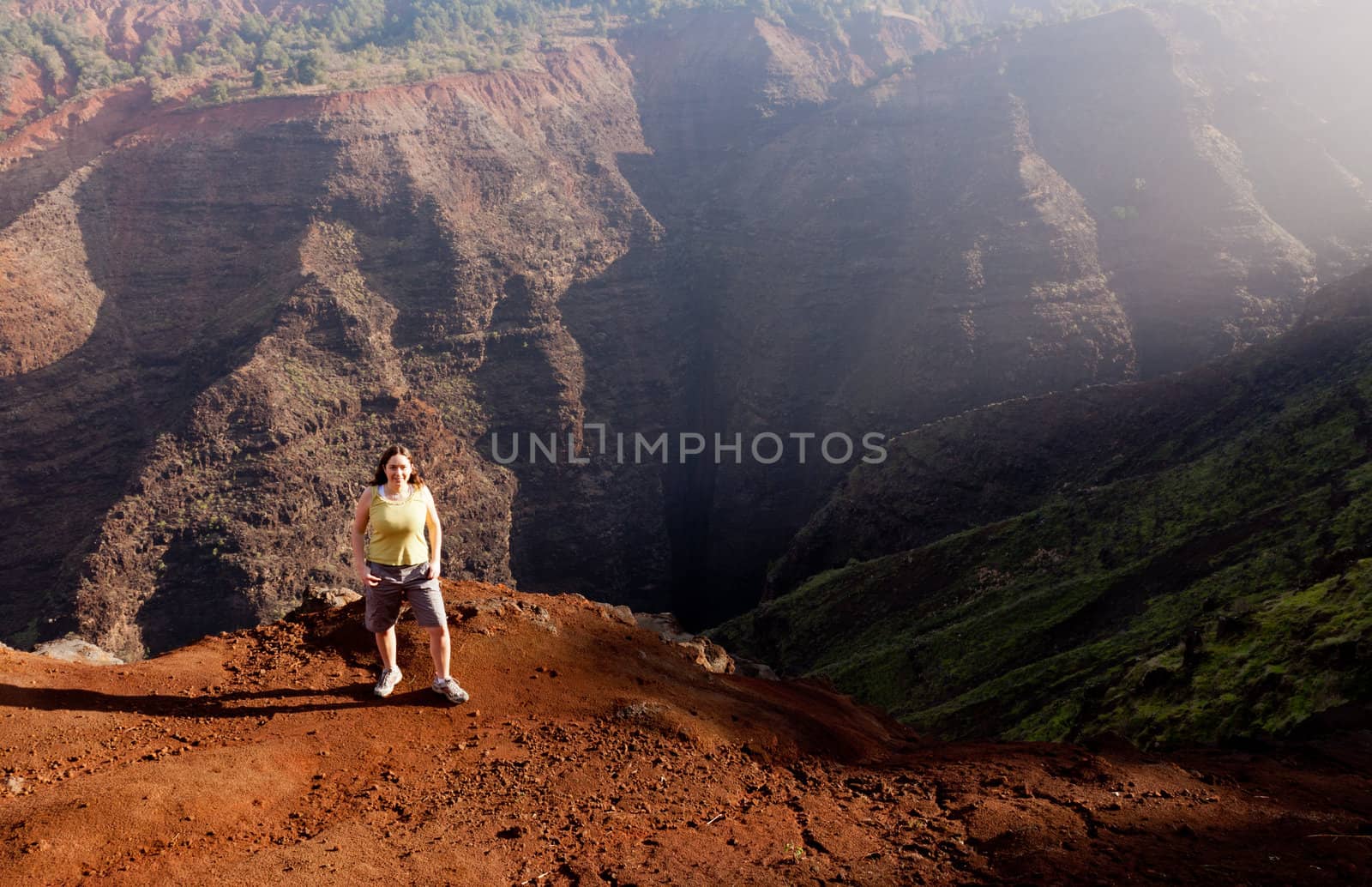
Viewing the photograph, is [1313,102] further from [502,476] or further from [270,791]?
[270,791]

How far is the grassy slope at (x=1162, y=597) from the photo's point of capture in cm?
1284

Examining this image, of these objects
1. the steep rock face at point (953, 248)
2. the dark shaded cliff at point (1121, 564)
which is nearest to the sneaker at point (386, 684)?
the dark shaded cliff at point (1121, 564)

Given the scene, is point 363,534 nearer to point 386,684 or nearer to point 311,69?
point 386,684

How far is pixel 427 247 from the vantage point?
52.3 meters

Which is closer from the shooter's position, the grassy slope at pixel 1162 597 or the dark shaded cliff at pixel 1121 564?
the grassy slope at pixel 1162 597

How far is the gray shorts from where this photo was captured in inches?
325

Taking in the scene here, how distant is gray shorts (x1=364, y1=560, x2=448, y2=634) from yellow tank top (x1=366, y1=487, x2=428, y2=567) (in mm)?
108

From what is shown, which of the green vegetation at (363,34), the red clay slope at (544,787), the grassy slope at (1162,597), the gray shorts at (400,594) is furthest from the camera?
the green vegetation at (363,34)

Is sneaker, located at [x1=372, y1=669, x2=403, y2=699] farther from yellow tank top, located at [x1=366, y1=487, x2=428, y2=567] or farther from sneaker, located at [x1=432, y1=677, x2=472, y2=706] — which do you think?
yellow tank top, located at [x1=366, y1=487, x2=428, y2=567]

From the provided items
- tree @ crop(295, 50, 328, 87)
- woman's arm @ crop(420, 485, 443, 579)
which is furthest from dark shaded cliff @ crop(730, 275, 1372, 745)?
tree @ crop(295, 50, 328, 87)

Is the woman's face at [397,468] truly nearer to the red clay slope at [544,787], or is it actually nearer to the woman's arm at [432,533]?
the woman's arm at [432,533]

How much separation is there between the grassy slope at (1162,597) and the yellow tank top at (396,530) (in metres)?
11.0

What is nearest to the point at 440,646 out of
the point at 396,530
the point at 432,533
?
the point at 432,533

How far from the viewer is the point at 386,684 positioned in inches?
333
